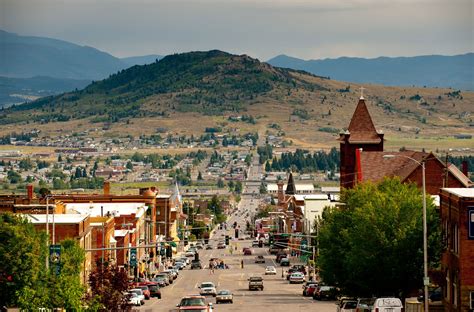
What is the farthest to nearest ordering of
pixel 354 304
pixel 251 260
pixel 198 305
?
pixel 251 260 → pixel 354 304 → pixel 198 305

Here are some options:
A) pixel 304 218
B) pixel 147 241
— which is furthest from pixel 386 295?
pixel 304 218

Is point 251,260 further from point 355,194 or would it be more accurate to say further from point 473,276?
point 473,276

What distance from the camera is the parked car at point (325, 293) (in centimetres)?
10300

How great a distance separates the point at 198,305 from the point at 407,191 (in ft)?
69.2

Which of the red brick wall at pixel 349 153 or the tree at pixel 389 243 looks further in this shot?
the red brick wall at pixel 349 153

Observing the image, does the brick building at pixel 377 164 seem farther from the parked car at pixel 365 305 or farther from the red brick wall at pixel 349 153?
the parked car at pixel 365 305

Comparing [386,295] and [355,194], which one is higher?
[355,194]

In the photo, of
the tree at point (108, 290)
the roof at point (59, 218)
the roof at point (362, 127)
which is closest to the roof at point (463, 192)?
the tree at point (108, 290)

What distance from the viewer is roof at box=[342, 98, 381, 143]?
153 meters

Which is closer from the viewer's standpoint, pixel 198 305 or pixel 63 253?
pixel 198 305

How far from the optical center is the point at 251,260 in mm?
191125

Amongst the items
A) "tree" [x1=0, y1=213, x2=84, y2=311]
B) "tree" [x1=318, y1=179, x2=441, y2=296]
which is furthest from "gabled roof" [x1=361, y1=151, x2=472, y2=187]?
"tree" [x1=0, y1=213, x2=84, y2=311]

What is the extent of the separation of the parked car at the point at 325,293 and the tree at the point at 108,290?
18.1m

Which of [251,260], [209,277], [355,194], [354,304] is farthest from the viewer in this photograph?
[251,260]
